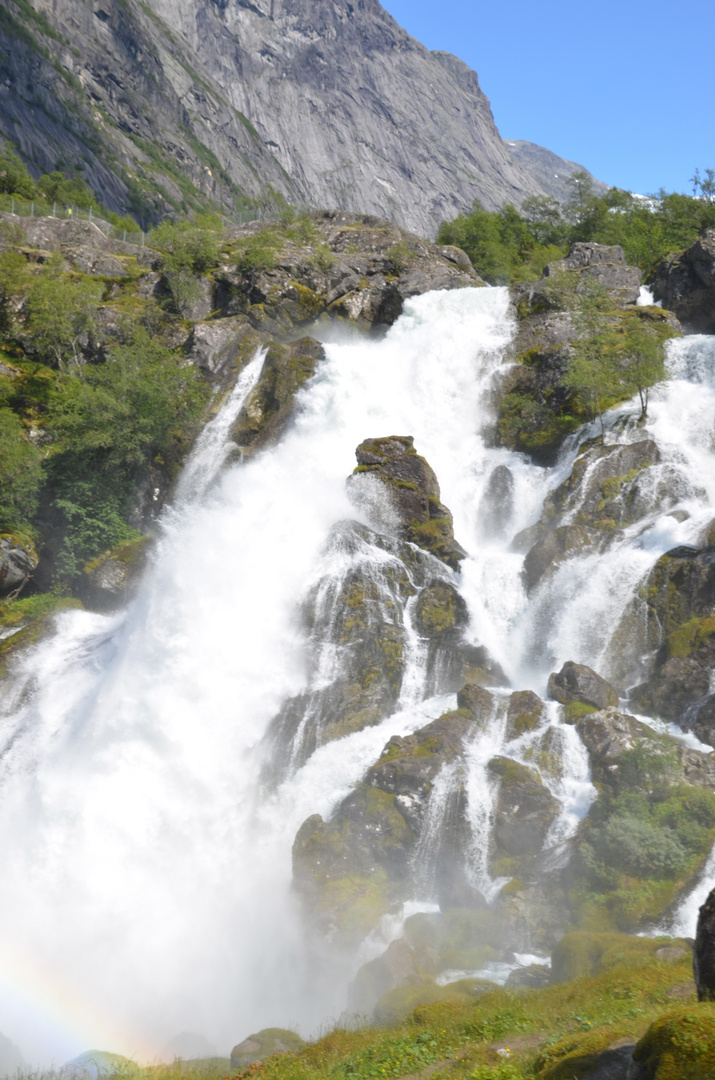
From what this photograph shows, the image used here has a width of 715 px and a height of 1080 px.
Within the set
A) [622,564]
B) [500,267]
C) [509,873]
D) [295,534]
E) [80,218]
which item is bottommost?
[509,873]

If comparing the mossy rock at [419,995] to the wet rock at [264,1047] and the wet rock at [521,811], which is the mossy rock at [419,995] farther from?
the wet rock at [521,811]

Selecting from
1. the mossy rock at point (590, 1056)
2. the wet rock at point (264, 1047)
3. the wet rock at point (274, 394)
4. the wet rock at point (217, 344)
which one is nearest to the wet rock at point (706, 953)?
the mossy rock at point (590, 1056)

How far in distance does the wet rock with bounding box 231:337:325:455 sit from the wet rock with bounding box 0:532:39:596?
40.1 feet

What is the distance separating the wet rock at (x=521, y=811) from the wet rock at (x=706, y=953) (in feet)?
35.9

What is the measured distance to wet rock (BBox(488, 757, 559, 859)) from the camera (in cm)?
1767

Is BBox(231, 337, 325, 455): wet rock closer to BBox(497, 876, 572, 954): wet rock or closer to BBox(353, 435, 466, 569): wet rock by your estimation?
BBox(353, 435, 466, 569): wet rock

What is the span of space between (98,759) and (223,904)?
266 inches

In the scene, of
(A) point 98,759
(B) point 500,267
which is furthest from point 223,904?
(B) point 500,267

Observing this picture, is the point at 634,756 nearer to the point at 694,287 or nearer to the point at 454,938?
the point at 454,938

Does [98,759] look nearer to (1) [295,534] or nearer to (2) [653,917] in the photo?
(1) [295,534]

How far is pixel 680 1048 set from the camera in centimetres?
512

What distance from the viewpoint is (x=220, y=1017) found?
1542 centimetres

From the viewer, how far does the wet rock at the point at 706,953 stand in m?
6.88

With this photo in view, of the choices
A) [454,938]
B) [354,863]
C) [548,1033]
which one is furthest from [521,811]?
[548,1033]
